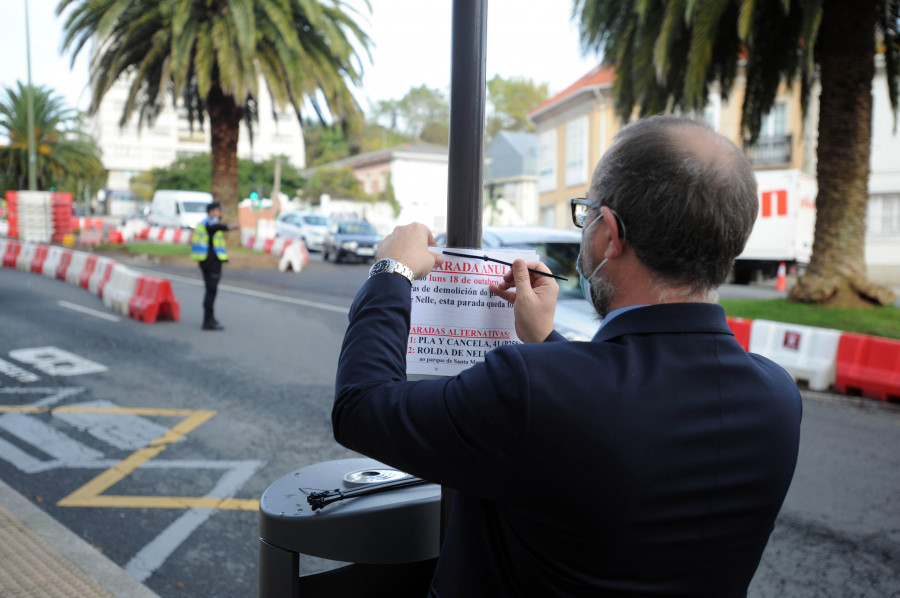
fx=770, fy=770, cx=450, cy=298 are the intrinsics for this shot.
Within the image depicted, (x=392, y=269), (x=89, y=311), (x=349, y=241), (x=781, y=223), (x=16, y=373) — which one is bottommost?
(x=16, y=373)

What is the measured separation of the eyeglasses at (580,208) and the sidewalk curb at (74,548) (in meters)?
2.69

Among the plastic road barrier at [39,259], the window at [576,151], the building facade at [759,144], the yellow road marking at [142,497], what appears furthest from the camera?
the window at [576,151]

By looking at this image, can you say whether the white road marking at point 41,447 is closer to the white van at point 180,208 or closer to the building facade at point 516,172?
the white van at point 180,208

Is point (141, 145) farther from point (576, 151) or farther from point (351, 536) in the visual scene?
point (351, 536)

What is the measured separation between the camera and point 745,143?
13445 millimetres

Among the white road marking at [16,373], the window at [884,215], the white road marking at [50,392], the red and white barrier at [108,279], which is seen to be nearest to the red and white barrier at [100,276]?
the red and white barrier at [108,279]

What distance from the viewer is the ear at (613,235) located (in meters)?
1.34

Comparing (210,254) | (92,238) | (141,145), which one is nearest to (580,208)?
(210,254)

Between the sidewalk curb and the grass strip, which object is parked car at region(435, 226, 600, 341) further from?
the grass strip

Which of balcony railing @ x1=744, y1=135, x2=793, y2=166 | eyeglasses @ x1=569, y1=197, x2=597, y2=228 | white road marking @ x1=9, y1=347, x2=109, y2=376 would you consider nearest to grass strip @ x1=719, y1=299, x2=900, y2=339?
white road marking @ x1=9, y1=347, x2=109, y2=376

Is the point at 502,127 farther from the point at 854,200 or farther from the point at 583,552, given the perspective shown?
the point at 583,552

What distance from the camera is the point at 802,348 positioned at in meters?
8.09

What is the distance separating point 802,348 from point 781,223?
648 inches

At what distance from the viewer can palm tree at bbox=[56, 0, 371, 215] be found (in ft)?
62.5
